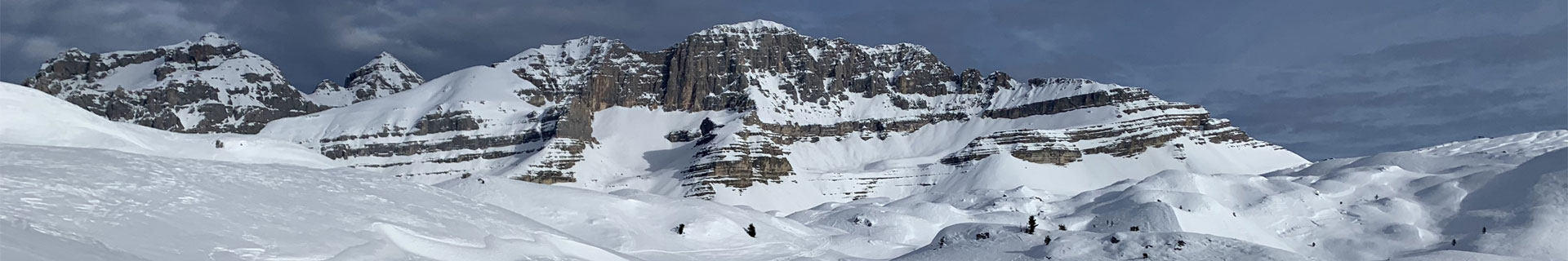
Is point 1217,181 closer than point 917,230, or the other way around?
point 917,230

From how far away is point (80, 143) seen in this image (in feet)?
92.4

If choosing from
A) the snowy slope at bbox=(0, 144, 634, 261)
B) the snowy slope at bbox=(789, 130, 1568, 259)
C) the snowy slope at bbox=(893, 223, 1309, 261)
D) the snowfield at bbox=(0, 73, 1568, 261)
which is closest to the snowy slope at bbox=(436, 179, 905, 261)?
the snowfield at bbox=(0, 73, 1568, 261)

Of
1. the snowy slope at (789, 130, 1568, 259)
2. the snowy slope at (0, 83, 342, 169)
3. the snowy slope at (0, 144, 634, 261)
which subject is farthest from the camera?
the snowy slope at (789, 130, 1568, 259)

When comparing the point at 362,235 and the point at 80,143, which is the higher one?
A: the point at 80,143

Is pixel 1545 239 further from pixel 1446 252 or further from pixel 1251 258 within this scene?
pixel 1251 258

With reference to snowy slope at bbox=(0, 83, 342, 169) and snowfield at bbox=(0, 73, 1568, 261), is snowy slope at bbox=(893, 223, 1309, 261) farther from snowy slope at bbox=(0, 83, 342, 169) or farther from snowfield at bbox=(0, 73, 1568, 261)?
snowy slope at bbox=(0, 83, 342, 169)

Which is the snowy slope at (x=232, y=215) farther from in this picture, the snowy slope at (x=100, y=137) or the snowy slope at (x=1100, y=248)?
the snowy slope at (x=100, y=137)

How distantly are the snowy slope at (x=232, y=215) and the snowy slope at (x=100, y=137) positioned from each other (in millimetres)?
6968

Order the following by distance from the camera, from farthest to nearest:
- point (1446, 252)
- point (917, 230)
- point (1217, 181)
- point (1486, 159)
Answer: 1. point (1217, 181)
2. point (1486, 159)
3. point (917, 230)
4. point (1446, 252)

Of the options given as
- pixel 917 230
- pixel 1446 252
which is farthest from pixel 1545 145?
pixel 1446 252

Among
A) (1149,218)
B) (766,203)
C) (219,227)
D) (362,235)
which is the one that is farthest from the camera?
(766,203)

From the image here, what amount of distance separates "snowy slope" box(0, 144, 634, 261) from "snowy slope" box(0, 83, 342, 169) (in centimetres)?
697

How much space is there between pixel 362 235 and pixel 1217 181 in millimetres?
64764

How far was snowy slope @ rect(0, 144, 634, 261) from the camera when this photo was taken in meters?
14.6
